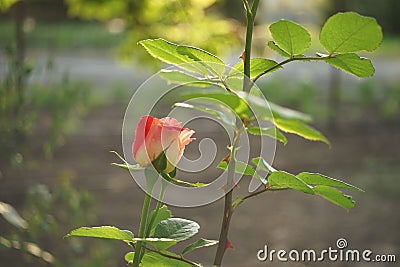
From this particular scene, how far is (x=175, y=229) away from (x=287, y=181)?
9cm

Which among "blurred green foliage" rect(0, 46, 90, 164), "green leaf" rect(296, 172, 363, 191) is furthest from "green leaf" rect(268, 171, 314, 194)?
"blurred green foliage" rect(0, 46, 90, 164)

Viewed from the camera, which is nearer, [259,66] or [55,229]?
[259,66]

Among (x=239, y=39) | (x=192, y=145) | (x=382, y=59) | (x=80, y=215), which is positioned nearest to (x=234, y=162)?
(x=80, y=215)

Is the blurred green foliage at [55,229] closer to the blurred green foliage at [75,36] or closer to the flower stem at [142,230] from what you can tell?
the flower stem at [142,230]

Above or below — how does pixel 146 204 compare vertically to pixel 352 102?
below

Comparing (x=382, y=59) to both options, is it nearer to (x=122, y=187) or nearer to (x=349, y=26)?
(x=122, y=187)

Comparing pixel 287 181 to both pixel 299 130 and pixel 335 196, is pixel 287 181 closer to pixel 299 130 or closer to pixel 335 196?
pixel 335 196

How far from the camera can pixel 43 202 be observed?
1430 millimetres

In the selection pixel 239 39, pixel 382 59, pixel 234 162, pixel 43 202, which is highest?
pixel 382 59

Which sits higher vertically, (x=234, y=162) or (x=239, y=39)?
(x=239, y=39)

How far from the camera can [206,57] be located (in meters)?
0.49

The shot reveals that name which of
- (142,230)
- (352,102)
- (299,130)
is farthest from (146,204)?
(352,102)

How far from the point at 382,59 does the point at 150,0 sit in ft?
26.7

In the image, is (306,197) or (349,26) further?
(306,197)
